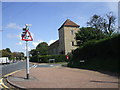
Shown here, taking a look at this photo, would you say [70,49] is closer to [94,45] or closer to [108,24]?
[108,24]

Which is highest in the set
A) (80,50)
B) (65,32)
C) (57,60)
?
(65,32)

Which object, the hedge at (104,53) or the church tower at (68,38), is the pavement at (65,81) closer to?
the hedge at (104,53)

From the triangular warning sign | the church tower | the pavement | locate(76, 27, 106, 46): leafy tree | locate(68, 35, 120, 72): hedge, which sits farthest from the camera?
the church tower

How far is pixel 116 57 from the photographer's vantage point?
1528cm

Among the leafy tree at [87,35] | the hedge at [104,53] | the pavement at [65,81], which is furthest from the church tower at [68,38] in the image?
the pavement at [65,81]

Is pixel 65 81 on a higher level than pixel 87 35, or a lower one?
lower

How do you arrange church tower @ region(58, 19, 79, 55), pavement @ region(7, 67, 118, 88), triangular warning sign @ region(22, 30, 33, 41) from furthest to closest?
church tower @ region(58, 19, 79, 55) < triangular warning sign @ region(22, 30, 33, 41) < pavement @ region(7, 67, 118, 88)

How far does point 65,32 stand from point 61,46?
625 cm

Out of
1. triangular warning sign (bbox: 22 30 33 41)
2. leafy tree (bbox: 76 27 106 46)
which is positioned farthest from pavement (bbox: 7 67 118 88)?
leafy tree (bbox: 76 27 106 46)

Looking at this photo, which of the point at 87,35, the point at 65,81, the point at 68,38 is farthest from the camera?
the point at 68,38

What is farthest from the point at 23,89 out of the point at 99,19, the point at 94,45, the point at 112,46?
the point at 99,19

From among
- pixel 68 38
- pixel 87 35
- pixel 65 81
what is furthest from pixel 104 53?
pixel 68 38

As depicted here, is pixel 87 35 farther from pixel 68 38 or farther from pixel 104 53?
pixel 104 53

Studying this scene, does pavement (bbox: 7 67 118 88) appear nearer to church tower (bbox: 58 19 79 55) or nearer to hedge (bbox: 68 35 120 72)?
hedge (bbox: 68 35 120 72)
